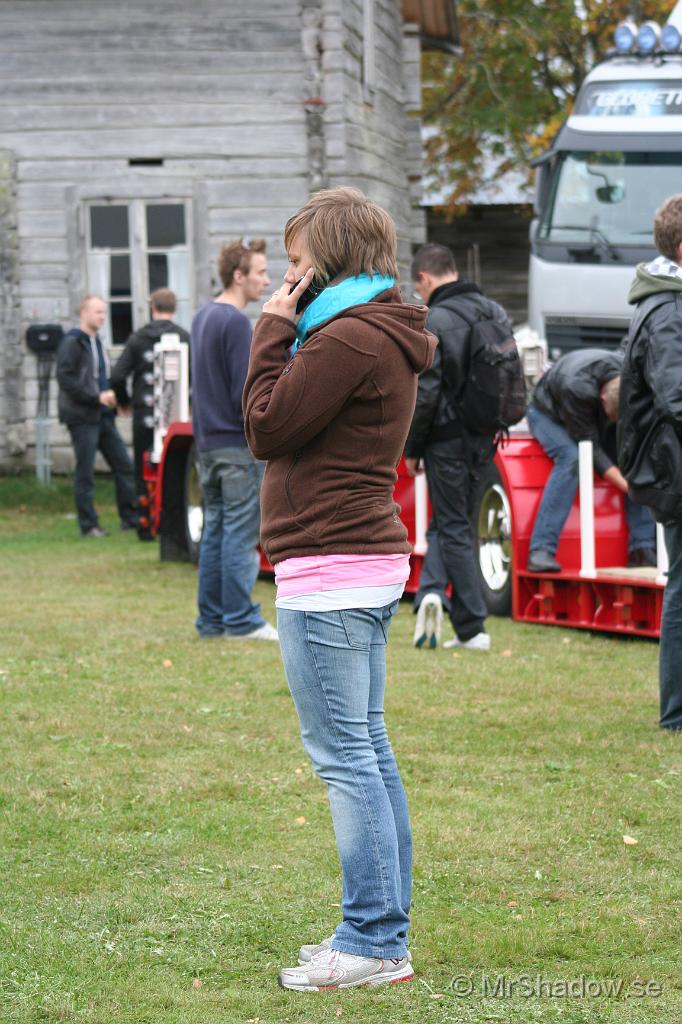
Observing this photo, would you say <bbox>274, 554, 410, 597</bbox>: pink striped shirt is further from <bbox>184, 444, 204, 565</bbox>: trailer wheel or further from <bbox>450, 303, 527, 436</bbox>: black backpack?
<bbox>184, 444, 204, 565</bbox>: trailer wheel

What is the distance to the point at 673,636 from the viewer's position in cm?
650

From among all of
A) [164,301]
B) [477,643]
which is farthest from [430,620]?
[164,301]

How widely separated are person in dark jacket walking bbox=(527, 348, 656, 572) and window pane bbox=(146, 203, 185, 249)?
30.8 ft

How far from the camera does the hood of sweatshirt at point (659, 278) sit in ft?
20.7

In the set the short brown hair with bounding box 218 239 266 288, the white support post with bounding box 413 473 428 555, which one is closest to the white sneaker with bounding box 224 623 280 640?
the white support post with bounding box 413 473 428 555

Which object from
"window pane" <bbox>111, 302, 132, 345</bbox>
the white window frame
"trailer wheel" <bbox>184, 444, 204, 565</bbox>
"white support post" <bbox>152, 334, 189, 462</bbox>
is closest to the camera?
"trailer wheel" <bbox>184, 444, 204, 565</bbox>

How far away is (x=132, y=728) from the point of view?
673cm

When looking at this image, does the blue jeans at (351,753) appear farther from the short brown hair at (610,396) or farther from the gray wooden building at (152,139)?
the gray wooden building at (152,139)

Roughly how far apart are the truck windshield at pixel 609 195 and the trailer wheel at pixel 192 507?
18.2ft

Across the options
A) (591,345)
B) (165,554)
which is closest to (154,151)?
(591,345)

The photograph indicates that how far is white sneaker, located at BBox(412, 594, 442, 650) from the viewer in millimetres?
8648

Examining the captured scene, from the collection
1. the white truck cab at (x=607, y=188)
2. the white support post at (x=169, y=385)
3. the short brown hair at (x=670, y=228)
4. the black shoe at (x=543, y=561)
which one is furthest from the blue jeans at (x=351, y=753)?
the white truck cab at (x=607, y=188)

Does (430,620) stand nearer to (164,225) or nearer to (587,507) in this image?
(587,507)

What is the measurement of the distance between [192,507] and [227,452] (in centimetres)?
382
